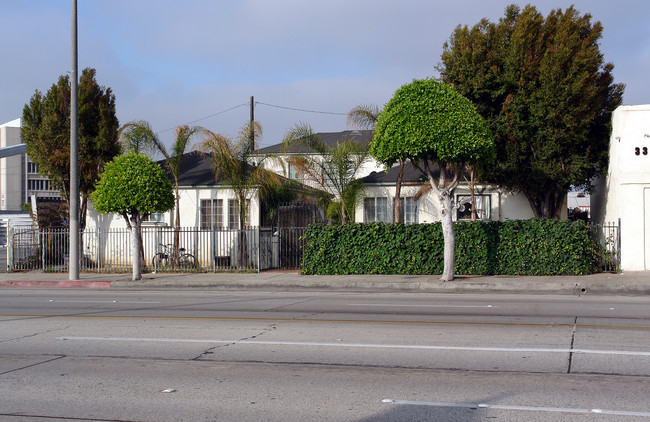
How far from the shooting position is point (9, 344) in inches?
386

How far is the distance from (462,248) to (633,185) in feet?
19.0

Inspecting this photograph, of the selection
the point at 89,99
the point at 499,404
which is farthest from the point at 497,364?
the point at 89,99

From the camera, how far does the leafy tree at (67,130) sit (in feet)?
82.1

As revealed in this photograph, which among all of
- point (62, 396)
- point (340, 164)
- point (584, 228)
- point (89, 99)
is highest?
point (89, 99)

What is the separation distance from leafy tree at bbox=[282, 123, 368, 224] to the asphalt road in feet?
35.5

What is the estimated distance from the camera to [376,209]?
28234 mm

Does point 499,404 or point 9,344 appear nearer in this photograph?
point 499,404

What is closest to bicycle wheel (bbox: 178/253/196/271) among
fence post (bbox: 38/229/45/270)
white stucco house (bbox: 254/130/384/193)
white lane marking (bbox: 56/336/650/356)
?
white stucco house (bbox: 254/130/384/193)

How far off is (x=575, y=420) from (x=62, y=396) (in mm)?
5166

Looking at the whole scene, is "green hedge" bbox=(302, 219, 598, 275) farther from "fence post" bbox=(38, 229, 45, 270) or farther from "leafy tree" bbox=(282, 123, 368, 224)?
"fence post" bbox=(38, 229, 45, 270)

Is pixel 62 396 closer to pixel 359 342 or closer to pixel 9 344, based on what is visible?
pixel 9 344

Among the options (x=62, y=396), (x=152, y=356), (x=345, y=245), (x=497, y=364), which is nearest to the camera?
(x=62, y=396)

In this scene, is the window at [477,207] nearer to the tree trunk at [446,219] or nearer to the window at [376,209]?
the window at [376,209]

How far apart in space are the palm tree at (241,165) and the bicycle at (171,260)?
2.11 m
